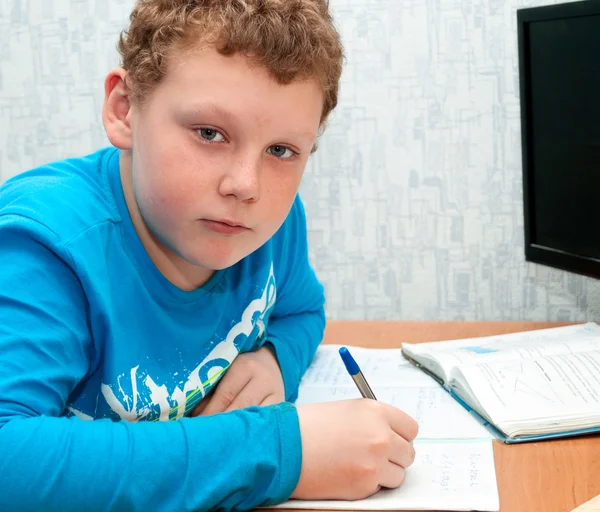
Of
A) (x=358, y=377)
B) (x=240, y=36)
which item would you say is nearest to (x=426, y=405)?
(x=358, y=377)

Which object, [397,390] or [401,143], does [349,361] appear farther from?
[401,143]

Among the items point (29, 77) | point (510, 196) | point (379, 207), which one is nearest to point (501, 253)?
point (510, 196)

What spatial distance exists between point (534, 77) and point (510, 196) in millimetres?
258

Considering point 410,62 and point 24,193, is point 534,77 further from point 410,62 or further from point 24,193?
point 24,193

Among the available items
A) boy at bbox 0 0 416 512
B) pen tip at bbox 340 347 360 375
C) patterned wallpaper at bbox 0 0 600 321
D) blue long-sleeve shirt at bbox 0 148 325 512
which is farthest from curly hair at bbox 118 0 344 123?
patterned wallpaper at bbox 0 0 600 321

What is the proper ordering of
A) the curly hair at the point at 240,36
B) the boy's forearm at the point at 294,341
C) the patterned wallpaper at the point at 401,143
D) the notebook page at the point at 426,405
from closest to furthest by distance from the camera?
1. the curly hair at the point at 240,36
2. the notebook page at the point at 426,405
3. the boy's forearm at the point at 294,341
4. the patterned wallpaper at the point at 401,143

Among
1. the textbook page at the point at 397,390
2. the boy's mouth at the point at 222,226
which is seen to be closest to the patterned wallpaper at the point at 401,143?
the textbook page at the point at 397,390

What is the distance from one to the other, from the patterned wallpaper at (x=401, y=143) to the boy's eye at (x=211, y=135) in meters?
0.66

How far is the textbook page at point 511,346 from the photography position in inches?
35.3

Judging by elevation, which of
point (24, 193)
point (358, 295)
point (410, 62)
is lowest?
point (358, 295)

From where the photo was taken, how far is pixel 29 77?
4.39ft

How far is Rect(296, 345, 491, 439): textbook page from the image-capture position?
2.46ft

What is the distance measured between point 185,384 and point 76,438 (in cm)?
19

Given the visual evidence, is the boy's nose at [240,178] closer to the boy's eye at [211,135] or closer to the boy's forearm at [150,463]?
the boy's eye at [211,135]
